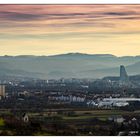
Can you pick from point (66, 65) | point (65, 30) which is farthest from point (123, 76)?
point (65, 30)

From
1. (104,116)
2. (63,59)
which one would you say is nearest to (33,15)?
(63,59)

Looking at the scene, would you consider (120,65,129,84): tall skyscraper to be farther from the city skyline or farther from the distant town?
the city skyline

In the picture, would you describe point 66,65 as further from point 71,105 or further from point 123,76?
point 123,76

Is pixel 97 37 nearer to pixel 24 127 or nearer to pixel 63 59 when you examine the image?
pixel 63 59

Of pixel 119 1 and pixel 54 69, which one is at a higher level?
pixel 119 1

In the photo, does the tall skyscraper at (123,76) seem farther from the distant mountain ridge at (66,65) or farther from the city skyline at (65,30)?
the city skyline at (65,30)
